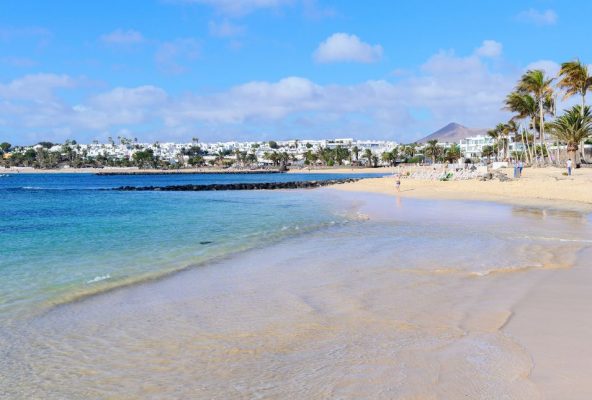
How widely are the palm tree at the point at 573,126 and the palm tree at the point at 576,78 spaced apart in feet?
3.31

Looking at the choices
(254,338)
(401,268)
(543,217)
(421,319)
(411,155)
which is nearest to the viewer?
(254,338)

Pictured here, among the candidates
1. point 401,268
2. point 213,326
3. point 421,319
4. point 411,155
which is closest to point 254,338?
point 213,326

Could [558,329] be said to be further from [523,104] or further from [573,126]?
[523,104]

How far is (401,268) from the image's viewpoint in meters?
9.89

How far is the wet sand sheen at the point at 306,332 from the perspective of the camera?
14.9ft

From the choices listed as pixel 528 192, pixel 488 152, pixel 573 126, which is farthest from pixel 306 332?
pixel 488 152

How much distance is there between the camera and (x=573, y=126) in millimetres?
43969

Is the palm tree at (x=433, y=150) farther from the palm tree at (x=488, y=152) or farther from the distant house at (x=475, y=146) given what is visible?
the palm tree at (x=488, y=152)

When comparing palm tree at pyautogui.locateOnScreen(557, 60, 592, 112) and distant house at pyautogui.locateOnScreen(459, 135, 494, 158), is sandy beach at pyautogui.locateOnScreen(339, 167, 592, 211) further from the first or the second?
distant house at pyautogui.locateOnScreen(459, 135, 494, 158)

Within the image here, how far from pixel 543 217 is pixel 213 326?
15.9 meters

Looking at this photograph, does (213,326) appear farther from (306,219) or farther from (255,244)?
(306,219)

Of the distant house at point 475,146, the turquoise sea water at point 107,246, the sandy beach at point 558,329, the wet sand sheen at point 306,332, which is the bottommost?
the turquoise sea water at point 107,246

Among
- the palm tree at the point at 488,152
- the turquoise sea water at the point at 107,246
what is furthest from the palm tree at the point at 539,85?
the palm tree at the point at 488,152

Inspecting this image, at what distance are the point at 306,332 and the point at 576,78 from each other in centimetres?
4676
